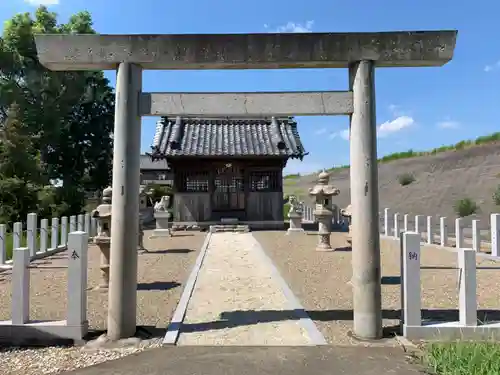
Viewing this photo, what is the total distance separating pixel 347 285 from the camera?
7391 mm

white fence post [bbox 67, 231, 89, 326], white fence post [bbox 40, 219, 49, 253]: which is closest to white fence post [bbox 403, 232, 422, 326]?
white fence post [bbox 67, 231, 89, 326]

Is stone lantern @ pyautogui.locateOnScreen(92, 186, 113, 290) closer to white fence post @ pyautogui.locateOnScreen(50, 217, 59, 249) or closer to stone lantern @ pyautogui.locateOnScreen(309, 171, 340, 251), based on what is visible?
white fence post @ pyautogui.locateOnScreen(50, 217, 59, 249)

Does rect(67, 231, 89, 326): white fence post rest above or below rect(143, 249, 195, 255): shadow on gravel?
above

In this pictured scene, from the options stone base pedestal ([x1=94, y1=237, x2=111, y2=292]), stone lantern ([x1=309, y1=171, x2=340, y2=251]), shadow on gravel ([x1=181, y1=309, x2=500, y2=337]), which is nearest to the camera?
shadow on gravel ([x1=181, y1=309, x2=500, y2=337])

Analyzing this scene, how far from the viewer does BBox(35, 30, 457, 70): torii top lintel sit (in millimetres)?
4586

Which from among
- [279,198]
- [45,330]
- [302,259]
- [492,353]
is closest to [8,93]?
[279,198]

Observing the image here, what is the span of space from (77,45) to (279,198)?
51.7ft

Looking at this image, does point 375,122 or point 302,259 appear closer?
point 375,122

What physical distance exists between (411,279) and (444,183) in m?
34.3

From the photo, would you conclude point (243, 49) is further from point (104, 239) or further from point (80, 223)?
point (80, 223)

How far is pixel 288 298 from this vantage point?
6.22 metres

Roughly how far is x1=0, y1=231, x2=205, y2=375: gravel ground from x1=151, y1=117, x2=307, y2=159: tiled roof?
7.59 metres

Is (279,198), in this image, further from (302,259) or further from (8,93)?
(8,93)

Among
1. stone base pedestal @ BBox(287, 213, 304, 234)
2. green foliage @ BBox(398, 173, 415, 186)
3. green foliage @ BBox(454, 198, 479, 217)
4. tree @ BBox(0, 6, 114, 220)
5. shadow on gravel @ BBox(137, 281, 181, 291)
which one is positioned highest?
tree @ BBox(0, 6, 114, 220)
